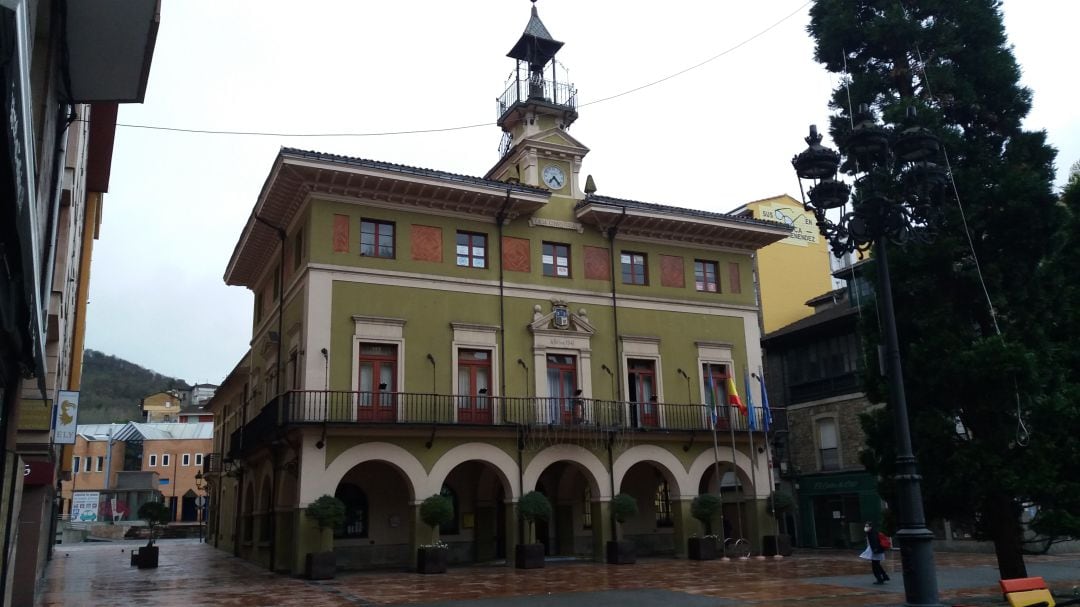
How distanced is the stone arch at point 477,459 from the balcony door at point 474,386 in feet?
2.68

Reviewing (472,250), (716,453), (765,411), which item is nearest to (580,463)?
(716,453)

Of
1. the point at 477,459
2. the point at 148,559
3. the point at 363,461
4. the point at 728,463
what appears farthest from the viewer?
the point at 728,463

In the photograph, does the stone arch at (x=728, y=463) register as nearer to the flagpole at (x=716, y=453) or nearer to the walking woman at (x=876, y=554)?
the flagpole at (x=716, y=453)

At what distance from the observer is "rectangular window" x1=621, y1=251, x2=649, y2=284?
91.2 feet

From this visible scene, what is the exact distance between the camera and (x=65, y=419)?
14.0m

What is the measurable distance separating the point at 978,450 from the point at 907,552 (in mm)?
5314

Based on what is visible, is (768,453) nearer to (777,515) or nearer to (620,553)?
(777,515)

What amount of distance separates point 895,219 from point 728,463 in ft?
59.8

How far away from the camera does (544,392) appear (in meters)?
25.3

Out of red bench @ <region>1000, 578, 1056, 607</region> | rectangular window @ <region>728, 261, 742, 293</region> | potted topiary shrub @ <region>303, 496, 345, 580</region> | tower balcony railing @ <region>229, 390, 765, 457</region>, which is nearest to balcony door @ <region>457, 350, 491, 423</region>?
tower balcony railing @ <region>229, 390, 765, 457</region>

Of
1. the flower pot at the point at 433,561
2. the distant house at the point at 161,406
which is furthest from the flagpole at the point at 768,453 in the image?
the distant house at the point at 161,406

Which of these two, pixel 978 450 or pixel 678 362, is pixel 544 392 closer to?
pixel 678 362

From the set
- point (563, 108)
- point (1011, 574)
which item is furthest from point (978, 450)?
point (563, 108)

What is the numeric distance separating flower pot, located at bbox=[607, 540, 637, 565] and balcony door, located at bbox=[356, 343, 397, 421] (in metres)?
7.54
